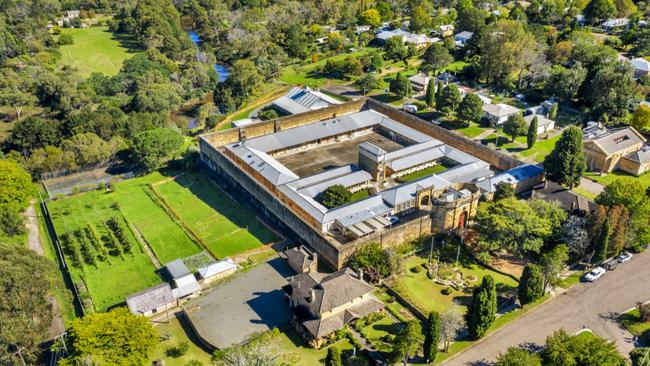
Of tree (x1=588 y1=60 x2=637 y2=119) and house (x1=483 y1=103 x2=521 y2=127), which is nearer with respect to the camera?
tree (x1=588 y1=60 x2=637 y2=119)

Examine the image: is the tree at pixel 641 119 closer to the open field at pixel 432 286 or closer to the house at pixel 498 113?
the house at pixel 498 113

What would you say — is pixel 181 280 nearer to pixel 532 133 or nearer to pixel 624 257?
pixel 624 257

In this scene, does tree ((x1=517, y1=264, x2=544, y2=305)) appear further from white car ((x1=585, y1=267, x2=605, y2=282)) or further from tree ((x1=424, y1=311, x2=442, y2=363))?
tree ((x1=424, y1=311, x2=442, y2=363))

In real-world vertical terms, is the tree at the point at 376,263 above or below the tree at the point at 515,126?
below

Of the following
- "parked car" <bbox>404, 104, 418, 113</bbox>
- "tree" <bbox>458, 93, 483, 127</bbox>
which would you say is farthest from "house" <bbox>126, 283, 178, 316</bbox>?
"parked car" <bbox>404, 104, 418, 113</bbox>

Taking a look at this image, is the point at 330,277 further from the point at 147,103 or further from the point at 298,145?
the point at 147,103

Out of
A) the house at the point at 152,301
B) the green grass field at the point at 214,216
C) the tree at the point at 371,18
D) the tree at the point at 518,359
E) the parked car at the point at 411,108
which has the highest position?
the tree at the point at 371,18

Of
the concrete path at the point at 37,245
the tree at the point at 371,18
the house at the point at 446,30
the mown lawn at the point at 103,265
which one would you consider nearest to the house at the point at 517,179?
the mown lawn at the point at 103,265
